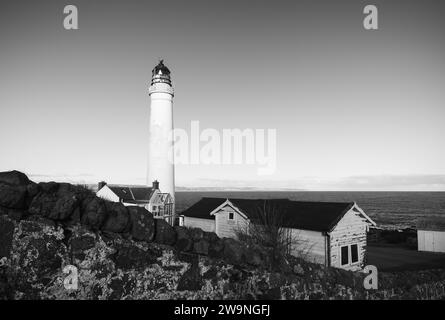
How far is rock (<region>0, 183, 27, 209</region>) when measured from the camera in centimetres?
495

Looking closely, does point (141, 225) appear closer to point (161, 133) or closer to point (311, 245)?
point (311, 245)

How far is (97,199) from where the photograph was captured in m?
5.70

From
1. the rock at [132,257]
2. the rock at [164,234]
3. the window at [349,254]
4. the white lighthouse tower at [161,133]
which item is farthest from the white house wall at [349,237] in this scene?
the white lighthouse tower at [161,133]

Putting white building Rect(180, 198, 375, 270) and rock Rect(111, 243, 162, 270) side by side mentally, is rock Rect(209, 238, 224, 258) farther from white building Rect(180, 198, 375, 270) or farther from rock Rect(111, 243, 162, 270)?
white building Rect(180, 198, 375, 270)

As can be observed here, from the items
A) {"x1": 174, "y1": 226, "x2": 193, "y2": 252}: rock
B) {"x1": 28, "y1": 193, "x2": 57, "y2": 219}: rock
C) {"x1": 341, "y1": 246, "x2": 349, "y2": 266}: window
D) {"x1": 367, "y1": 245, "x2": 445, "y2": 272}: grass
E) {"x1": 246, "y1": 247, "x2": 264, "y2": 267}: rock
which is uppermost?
{"x1": 28, "y1": 193, "x2": 57, "y2": 219}: rock

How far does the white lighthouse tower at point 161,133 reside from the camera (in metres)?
→ 28.6

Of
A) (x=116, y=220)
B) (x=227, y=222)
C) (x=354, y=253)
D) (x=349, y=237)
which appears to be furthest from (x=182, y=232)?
(x=227, y=222)

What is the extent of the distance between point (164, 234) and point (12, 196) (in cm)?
279

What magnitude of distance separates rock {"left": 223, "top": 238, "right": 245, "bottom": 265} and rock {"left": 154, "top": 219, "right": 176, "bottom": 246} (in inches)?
48.2

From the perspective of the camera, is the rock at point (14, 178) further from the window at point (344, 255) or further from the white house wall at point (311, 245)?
the window at point (344, 255)

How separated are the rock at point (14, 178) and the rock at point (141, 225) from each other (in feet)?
6.40

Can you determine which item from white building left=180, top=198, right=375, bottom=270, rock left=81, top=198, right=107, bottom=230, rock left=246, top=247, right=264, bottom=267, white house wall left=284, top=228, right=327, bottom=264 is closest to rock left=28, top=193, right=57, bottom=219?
rock left=81, top=198, right=107, bottom=230
